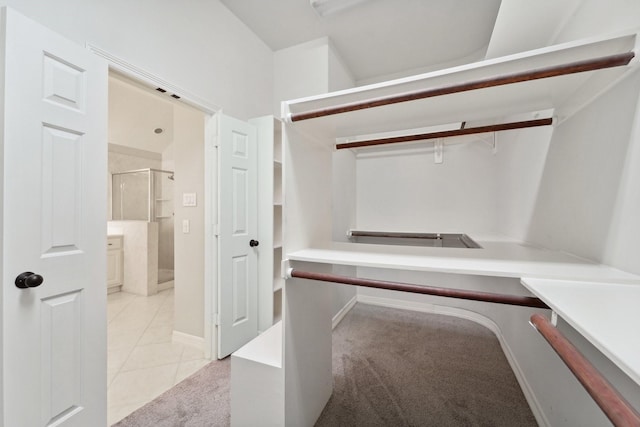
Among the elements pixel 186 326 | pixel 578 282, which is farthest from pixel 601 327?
pixel 186 326

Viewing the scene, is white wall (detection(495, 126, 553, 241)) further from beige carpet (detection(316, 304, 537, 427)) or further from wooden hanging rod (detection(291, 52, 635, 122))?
beige carpet (detection(316, 304, 537, 427))

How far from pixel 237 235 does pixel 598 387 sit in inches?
82.2

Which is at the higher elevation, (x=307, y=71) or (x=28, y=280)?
(x=307, y=71)

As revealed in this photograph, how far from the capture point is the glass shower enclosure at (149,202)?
3994 mm

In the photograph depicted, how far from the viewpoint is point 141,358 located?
80.5 inches

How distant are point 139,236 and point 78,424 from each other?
282 centimetres

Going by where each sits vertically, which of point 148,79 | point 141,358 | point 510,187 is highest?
point 148,79

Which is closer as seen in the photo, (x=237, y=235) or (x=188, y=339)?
(x=237, y=235)

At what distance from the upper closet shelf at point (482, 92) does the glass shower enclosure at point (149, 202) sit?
3.70 metres

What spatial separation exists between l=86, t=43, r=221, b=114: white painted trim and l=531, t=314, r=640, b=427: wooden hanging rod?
7.14 ft

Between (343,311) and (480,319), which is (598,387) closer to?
(343,311)

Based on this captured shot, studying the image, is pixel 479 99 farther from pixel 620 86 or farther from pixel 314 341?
pixel 314 341

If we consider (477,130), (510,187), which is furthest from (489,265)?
(510,187)

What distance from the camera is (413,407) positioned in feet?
4.97
